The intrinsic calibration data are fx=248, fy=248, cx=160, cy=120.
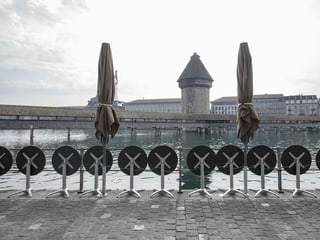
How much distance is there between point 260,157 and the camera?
465cm

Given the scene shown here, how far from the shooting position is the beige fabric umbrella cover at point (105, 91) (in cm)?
440

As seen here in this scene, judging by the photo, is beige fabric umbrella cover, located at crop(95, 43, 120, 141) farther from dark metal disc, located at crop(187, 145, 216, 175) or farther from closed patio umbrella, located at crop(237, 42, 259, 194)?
closed patio umbrella, located at crop(237, 42, 259, 194)

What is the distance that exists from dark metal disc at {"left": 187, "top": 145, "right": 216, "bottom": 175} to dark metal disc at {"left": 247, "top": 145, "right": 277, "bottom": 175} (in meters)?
0.70

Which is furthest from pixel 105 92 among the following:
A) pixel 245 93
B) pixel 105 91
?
pixel 245 93

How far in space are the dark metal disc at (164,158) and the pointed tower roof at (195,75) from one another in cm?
6033

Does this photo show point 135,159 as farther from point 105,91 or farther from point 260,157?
point 260,157

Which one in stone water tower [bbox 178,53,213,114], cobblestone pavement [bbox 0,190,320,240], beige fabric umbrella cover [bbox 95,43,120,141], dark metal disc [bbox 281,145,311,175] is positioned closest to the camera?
cobblestone pavement [bbox 0,190,320,240]

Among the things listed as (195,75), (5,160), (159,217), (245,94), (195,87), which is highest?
(195,75)

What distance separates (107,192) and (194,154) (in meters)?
1.83

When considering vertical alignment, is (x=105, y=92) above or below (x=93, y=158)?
above

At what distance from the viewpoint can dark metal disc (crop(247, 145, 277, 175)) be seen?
4656 mm

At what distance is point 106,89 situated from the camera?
4418 millimetres

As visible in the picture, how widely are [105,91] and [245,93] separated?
2.51m

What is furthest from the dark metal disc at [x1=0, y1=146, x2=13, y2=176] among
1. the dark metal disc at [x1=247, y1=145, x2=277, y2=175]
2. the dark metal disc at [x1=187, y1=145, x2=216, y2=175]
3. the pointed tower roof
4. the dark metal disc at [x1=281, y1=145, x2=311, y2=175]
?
the pointed tower roof
